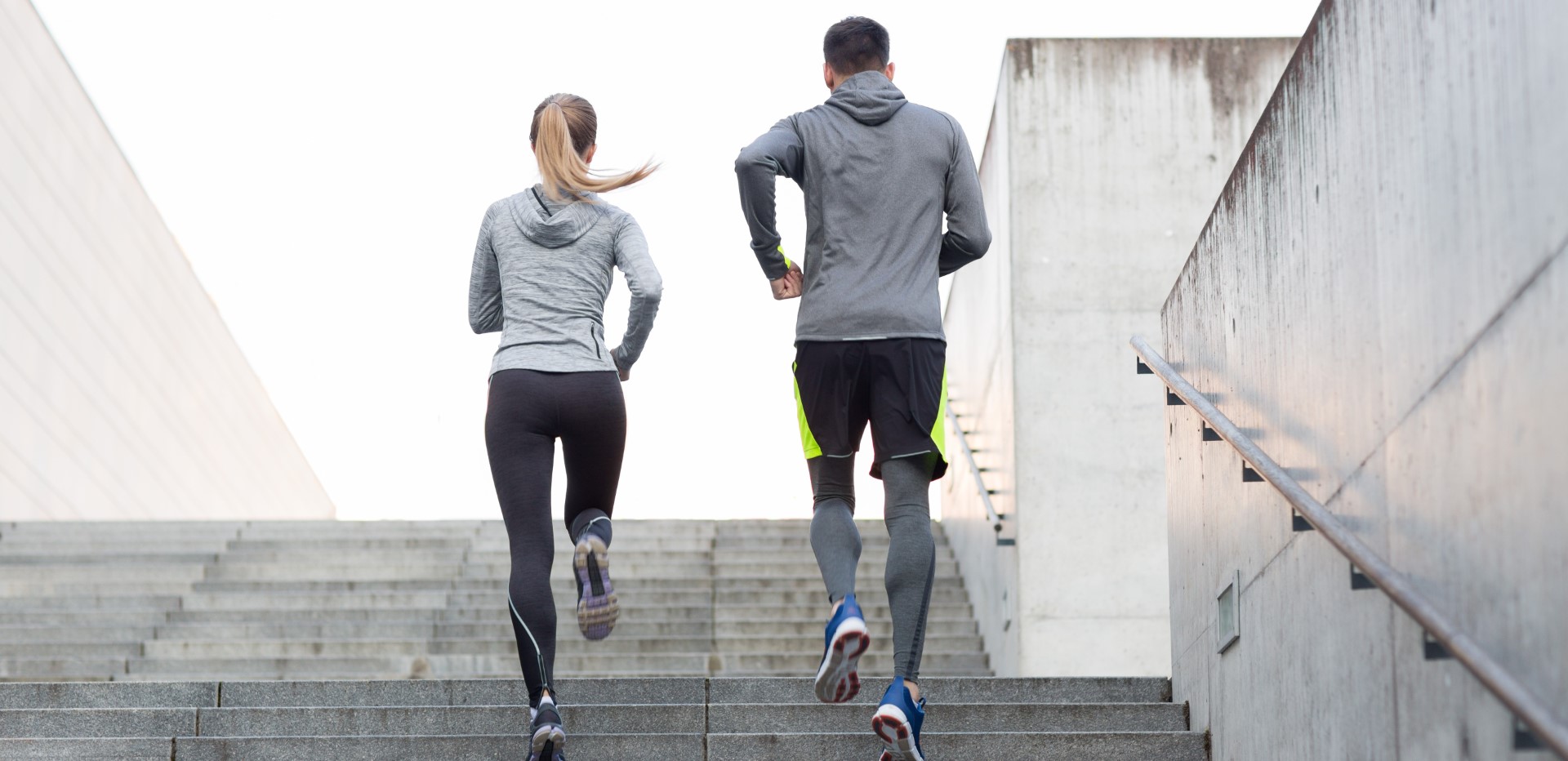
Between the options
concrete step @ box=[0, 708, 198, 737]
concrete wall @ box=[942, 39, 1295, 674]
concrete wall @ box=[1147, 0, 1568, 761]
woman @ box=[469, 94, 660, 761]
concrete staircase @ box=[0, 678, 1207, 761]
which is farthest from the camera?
concrete wall @ box=[942, 39, 1295, 674]

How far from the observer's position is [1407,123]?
3.16 meters

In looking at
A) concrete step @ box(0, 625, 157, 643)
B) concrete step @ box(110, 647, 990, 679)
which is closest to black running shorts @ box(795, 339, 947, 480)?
concrete step @ box(110, 647, 990, 679)

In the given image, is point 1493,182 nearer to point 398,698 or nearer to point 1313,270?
point 1313,270

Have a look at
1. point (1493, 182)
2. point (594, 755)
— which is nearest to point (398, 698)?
point (594, 755)

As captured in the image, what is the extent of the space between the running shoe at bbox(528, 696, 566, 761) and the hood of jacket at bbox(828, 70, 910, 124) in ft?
5.31

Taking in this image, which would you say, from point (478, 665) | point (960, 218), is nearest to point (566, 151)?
point (960, 218)

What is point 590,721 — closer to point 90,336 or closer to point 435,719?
point 435,719

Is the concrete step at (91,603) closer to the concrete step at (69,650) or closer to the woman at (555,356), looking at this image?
the concrete step at (69,650)

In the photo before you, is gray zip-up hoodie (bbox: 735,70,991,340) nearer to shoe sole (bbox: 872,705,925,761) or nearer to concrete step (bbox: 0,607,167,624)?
shoe sole (bbox: 872,705,925,761)

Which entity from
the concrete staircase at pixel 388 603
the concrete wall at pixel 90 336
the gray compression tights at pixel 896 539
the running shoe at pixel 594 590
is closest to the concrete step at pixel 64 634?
the concrete staircase at pixel 388 603

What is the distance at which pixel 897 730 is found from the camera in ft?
12.7

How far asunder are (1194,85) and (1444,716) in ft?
20.7

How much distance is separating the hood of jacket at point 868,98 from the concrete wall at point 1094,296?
A: 4.26 m

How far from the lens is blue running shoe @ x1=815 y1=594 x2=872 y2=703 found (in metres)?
3.82
